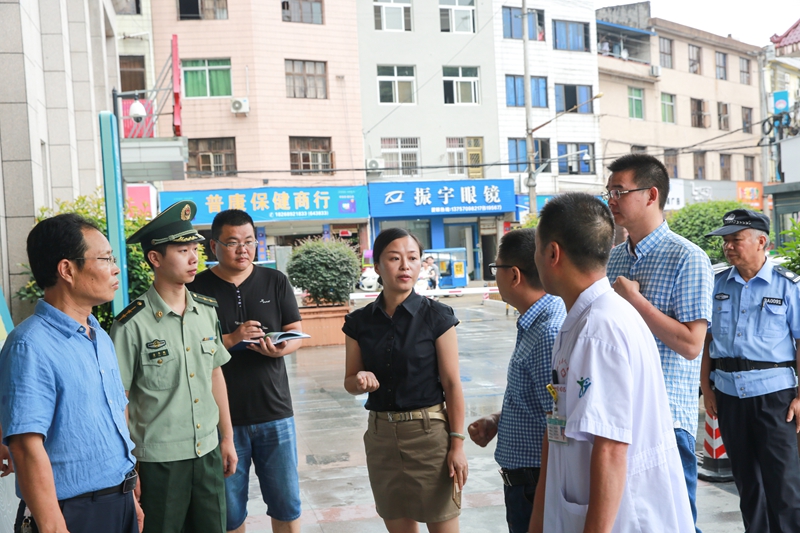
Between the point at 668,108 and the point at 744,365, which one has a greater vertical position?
the point at 668,108

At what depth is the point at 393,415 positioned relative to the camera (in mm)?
3254

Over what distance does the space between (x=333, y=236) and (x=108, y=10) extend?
14740 mm

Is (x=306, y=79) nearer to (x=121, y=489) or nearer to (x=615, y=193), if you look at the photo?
(x=615, y=193)

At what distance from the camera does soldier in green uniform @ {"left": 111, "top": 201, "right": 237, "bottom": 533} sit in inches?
122

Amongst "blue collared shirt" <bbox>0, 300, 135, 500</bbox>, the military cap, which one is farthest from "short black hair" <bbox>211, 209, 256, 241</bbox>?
"blue collared shirt" <bbox>0, 300, 135, 500</bbox>

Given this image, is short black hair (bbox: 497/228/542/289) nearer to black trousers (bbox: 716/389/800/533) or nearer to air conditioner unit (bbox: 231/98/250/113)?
black trousers (bbox: 716/389/800/533)

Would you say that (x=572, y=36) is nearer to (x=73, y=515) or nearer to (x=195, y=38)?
(x=195, y=38)

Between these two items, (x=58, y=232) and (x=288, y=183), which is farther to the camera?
(x=288, y=183)

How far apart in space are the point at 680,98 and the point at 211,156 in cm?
2370

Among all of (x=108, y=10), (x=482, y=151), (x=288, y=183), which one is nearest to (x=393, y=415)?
(x=108, y=10)

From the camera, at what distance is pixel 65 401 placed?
8.08 ft

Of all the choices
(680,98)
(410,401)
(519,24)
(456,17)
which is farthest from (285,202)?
(410,401)

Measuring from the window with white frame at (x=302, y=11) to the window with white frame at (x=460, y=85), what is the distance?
585cm

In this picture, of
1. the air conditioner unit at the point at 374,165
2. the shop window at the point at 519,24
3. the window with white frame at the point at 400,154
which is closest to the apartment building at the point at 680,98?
the shop window at the point at 519,24
